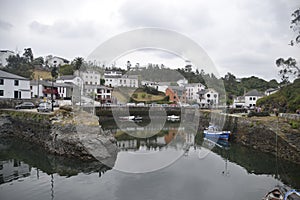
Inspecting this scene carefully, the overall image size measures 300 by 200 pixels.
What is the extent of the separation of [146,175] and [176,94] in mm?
42957

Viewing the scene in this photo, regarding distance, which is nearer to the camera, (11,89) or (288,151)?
(288,151)

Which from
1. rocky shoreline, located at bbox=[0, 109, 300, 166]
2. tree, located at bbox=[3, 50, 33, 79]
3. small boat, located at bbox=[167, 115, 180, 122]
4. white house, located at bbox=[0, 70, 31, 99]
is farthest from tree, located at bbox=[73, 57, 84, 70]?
rocky shoreline, located at bbox=[0, 109, 300, 166]

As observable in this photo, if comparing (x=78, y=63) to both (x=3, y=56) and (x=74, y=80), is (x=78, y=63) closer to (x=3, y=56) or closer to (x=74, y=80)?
(x=74, y=80)

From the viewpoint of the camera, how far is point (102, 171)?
13.4 meters

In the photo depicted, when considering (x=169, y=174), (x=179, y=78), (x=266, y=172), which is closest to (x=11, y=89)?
(x=169, y=174)

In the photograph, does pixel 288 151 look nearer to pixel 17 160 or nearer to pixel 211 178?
pixel 211 178

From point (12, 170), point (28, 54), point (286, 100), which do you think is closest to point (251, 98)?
point (286, 100)

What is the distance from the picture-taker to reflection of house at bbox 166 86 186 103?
53.9m

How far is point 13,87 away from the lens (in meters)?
31.3

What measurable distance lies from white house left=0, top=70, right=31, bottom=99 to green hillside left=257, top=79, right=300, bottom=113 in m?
31.9

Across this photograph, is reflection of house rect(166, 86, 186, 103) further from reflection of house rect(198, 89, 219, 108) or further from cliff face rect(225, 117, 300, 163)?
cliff face rect(225, 117, 300, 163)

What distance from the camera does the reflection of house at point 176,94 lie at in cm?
5388

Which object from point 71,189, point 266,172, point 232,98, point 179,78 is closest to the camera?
point 71,189

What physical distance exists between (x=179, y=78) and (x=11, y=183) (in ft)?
215
